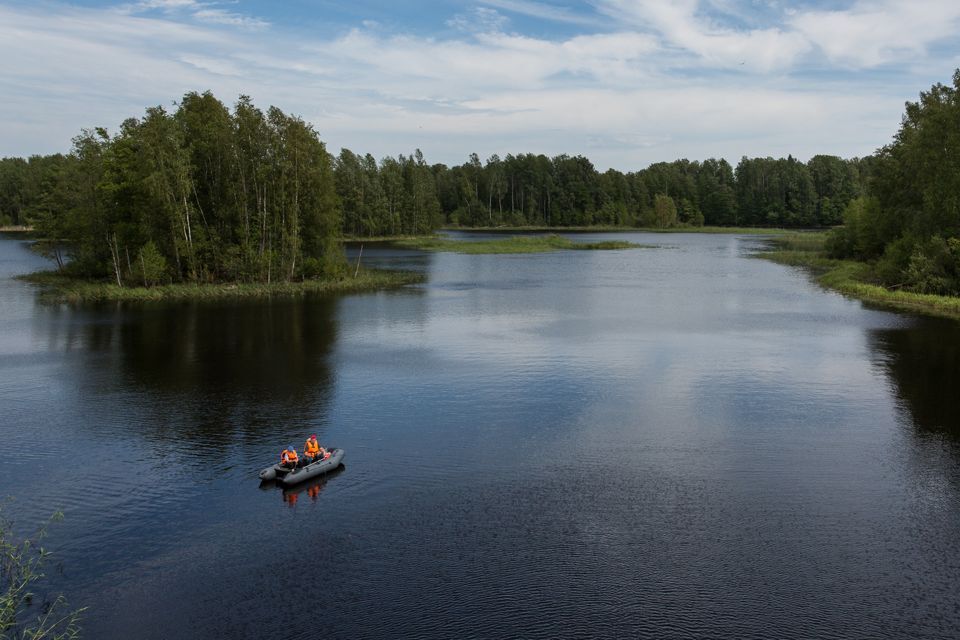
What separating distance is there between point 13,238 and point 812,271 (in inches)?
5560

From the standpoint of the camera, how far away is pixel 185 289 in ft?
195

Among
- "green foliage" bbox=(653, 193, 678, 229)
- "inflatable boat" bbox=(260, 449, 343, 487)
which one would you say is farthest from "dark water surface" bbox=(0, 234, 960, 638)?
"green foliage" bbox=(653, 193, 678, 229)

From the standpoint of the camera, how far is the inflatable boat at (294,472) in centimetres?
2070

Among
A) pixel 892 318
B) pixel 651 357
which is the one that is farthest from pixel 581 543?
pixel 892 318

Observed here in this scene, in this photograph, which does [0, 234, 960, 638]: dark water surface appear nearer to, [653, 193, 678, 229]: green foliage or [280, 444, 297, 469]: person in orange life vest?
[280, 444, 297, 469]: person in orange life vest

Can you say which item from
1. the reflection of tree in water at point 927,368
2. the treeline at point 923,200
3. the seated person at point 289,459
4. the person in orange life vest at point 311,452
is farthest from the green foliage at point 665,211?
the seated person at point 289,459

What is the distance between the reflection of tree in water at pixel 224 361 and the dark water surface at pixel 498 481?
236 millimetres

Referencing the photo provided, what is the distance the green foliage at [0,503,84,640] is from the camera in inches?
545

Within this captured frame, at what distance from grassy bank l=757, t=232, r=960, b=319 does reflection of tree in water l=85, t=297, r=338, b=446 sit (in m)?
43.1

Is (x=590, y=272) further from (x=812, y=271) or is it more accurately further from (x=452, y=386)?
(x=452, y=386)

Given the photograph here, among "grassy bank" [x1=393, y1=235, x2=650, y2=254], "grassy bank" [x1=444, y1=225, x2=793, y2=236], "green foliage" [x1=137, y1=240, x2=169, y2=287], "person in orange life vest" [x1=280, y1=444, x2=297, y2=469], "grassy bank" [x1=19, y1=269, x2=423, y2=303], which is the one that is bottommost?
"person in orange life vest" [x1=280, y1=444, x2=297, y2=469]

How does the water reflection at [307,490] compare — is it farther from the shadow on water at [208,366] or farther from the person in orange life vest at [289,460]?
the shadow on water at [208,366]

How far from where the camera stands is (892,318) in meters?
49.0

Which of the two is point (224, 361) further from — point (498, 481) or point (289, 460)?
point (498, 481)
